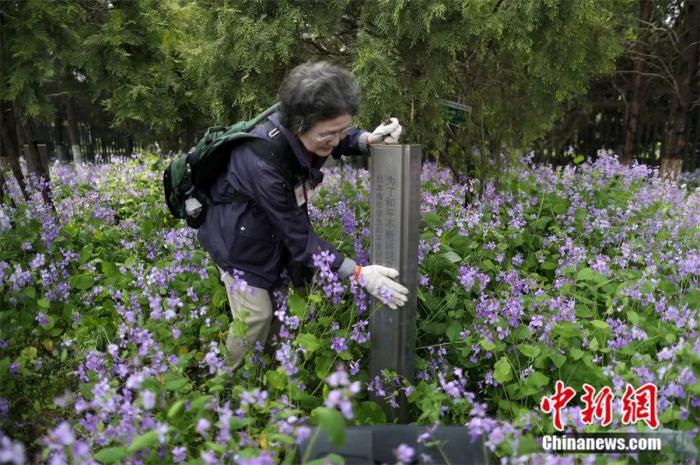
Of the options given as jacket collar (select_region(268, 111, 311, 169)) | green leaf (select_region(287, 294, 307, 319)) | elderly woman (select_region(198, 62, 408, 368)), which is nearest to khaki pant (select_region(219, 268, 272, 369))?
elderly woman (select_region(198, 62, 408, 368))

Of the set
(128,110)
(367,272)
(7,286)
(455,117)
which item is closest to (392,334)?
(367,272)

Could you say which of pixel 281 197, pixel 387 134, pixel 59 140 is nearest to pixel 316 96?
pixel 281 197

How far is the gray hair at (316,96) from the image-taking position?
220cm

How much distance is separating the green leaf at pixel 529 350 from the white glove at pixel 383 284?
571mm

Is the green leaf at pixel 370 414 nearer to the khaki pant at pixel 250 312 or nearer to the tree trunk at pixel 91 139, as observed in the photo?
the khaki pant at pixel 250 312

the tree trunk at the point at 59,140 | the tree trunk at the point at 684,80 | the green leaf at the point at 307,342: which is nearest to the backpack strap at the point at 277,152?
the green leaf at the point at 307,342

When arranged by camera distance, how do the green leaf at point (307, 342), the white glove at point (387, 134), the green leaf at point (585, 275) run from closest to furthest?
the green leaf at point (307, 342), the white glove at point (387, 134), the green leaf at point (585, 275)

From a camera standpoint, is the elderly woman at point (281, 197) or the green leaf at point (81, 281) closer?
the elderly woman at point (281, 197)

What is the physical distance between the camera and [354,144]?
2729 millimetres

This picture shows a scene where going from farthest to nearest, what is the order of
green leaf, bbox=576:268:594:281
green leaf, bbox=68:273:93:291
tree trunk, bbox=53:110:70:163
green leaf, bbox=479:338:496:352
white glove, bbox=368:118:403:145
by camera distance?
tree trunk, bbox=53:110:70:163 → green leaf, bbox=68:273:93:291 → green leaf, bbox=576:268:594:281 → white glove, bbox=368:118:403:145 → green leaf, bbox=479:338:496:352

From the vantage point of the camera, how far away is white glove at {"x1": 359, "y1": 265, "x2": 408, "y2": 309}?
2.25 metres

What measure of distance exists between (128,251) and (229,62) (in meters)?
1.57

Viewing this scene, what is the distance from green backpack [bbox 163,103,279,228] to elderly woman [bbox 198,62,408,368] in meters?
0.05

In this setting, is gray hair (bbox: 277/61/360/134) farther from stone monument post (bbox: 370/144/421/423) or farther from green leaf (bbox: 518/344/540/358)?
green leaf (bbox: 518/344/540/358)
